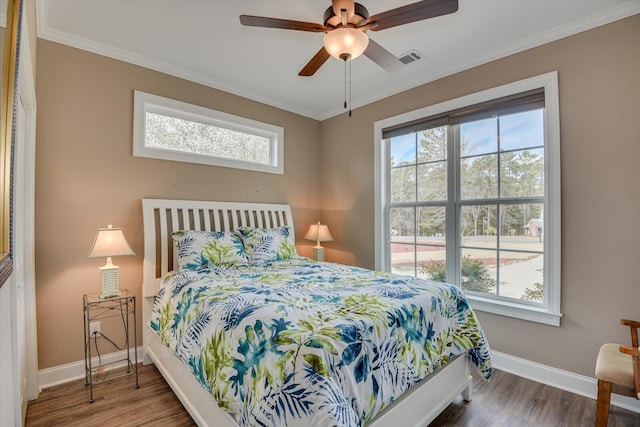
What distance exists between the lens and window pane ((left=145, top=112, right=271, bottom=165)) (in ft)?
10.00

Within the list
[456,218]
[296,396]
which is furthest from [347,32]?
[456,218]

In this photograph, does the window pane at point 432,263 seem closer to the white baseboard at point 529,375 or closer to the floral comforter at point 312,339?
the white baseboard at point 529,375

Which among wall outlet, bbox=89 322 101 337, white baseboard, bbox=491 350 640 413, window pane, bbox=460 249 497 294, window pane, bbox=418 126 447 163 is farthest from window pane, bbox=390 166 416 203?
wall outlet, bbox=89 322 101 337

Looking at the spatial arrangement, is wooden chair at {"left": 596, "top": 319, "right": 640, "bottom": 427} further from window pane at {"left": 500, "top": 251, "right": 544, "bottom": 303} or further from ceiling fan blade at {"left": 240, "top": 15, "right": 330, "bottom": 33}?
ceiling fan blade at {"left": 240, "top": 15, "right": 330, "bottom": 33}

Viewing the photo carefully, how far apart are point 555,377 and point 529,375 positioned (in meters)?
0.18

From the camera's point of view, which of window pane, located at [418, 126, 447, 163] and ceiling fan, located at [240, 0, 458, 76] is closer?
ceiling fan, located at [240, 0, 458, 76]

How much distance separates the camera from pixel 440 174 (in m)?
3.20

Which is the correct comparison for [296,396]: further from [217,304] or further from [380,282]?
[380,282]

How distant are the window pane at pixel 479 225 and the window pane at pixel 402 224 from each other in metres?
0.56

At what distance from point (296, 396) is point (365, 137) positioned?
3.23m

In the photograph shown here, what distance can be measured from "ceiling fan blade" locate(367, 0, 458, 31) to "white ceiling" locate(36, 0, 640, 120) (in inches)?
20.2

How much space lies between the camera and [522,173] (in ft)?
8.72

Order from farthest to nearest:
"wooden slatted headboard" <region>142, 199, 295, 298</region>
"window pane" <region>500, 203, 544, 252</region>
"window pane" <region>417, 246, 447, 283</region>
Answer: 1. "window pane" <region>417, 246, 447, 283</region>
2. "wooden slatted headboard" <region>142, 199, 295, 298</region>
3. "window pane" <region>500, 203, 544, 252</region>

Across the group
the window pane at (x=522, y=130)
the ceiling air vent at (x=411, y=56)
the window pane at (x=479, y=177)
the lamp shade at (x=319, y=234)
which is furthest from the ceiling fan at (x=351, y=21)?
the lamp shade at (x=319, y=234)
